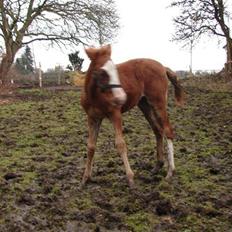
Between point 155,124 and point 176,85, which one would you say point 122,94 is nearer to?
point 155,124

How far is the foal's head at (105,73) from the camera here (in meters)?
6.31

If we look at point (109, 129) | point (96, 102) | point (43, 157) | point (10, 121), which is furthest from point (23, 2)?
point (96, 102)

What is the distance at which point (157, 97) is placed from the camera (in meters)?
7.25

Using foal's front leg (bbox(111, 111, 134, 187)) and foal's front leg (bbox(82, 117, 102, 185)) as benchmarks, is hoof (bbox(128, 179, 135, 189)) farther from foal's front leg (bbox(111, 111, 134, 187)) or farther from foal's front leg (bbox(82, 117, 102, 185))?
foal's front leg (bbox(82, 117, 102, 185))

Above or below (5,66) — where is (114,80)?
below

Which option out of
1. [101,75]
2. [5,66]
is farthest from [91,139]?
[5,66]

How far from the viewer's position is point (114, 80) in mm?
6352

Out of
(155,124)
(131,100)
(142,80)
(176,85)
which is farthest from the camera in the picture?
(176,85)

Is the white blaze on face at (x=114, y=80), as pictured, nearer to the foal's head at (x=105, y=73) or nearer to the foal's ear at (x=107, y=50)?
the foal's head at (x=105, y=73)

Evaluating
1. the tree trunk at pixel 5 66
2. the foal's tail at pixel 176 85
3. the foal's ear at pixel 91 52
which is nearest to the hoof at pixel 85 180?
the foal's ear at pixel 91 52

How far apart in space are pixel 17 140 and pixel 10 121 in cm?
303

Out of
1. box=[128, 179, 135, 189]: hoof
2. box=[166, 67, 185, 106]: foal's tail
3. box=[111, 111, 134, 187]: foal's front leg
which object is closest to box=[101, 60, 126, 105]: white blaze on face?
box=[111, 111, 134, 187]: foal's front leg

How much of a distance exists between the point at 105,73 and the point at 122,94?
0.35 meters

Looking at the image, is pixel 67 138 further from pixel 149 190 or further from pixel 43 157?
pixel 149 190
